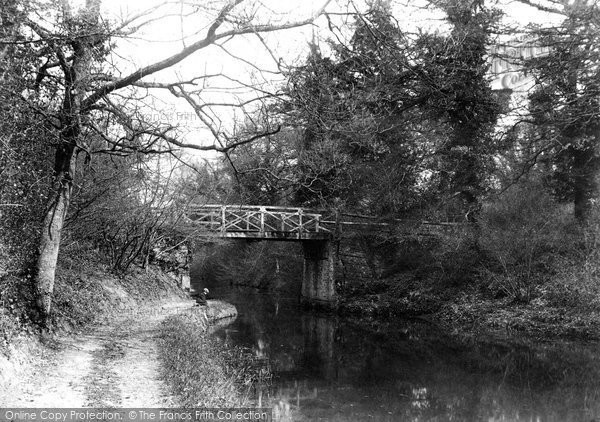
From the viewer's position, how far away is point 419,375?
37.3ft

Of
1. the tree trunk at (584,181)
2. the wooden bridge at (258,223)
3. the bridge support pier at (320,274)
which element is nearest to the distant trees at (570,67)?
the tree trunk at (584,181)

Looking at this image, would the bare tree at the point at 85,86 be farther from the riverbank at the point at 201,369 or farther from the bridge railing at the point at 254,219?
the bridge railing at the point at 254,219

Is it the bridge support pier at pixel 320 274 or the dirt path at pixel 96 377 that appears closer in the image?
the dirt path at pixel 96 377

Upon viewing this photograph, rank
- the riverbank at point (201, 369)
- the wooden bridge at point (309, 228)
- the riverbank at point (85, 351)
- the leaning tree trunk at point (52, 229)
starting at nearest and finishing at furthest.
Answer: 1. the riverbank at point (85, 351)
2. the riverbank at point (201, 369)
3. the leaning tree trunk at point (52, 229)
4. the wooden bridge at point (309, 228)

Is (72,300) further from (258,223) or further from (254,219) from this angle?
(258,223)

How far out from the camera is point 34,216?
789 cm

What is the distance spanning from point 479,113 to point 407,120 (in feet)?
8.93

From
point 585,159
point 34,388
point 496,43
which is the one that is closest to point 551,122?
point 496,43

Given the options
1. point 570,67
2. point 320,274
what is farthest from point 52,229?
point 320,274

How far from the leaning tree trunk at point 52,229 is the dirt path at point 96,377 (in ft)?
2.64

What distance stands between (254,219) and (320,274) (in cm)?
398

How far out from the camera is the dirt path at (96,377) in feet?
17.9

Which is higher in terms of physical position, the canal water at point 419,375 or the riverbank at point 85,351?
the riverbank at point 85,351

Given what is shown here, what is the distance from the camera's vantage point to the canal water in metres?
8.77
